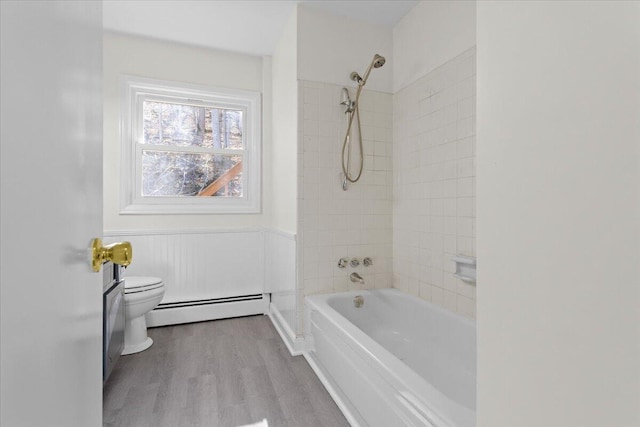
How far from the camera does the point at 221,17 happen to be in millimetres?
2412

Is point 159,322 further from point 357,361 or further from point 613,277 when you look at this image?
point 613,277

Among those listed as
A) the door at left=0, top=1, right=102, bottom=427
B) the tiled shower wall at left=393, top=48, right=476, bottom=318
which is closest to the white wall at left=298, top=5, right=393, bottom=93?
the tiled shower wall at left=393, top=48, right=476, bottom=318

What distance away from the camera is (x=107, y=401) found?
5.41 ft

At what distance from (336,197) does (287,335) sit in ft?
3.59

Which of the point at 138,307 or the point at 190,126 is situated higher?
the point at 190,126

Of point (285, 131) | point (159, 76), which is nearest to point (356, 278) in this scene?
point (285, 131)

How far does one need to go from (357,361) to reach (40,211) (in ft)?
4.44

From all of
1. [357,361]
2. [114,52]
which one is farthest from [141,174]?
[357,361]

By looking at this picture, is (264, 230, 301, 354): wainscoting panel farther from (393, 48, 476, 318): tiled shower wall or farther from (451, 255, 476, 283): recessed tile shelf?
(451, 255, 476, 283): recessed tile shelf

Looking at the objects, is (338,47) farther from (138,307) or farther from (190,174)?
(138,307)

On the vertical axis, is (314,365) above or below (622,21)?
below

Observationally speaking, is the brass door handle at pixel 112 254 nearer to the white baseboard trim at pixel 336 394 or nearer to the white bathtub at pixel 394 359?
the white bathtub at pixel 394 359

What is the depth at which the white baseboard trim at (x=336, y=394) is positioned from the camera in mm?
1485

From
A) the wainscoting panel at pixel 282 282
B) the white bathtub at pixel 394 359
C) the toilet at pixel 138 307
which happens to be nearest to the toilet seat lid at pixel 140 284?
the toilet at pixel 138 307
